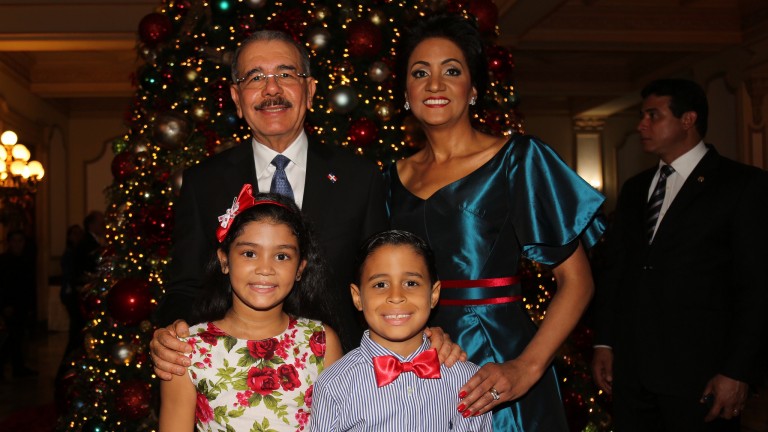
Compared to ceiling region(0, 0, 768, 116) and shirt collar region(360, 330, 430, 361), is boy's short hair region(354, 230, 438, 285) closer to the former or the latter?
shirt collar region(360, 330, 430, 361)

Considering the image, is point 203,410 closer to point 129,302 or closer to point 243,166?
point 243,166

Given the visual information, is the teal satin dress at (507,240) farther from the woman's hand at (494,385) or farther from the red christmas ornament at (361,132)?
the red christmas ornament at (361,132)

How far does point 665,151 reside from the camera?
11.5 ft

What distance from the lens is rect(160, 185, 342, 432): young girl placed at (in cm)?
206

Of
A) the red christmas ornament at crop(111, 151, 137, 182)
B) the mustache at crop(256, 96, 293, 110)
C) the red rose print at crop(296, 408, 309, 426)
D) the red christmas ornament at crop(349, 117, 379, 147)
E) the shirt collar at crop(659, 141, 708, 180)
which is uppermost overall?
the red christmas ornament at crop(349, 117, 379, 147)

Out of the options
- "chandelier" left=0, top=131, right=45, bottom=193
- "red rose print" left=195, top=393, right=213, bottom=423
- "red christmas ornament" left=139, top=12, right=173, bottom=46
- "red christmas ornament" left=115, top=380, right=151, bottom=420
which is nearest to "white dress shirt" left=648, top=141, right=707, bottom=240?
"red rose print" left=195, top=393, right=213, bottom=423

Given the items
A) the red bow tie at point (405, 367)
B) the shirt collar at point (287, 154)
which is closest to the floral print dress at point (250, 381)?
the red bow tie at point (405, 367)

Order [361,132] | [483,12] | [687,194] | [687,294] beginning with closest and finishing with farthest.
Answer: [687,294] → [687,194] → [361,132] → [483,12]

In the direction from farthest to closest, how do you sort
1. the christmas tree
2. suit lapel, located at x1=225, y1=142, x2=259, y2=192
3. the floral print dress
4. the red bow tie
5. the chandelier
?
the chandelier → the christmas tree → suit lapel, located at x1=225, y1=142, x2=259, y2=192 → the floral print dress → the red bow tie

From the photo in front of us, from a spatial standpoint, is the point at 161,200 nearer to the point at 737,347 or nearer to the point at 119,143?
the point at 119,143

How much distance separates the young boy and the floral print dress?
182mm

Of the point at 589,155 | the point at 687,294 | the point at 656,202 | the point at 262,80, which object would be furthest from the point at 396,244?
the point at 589,155

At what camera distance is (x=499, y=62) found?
429 cm

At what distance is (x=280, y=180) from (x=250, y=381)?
644mm
